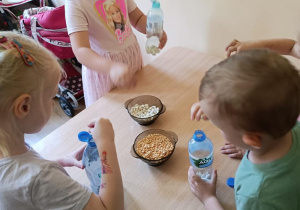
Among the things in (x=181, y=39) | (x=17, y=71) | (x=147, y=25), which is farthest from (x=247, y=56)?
(x=181, y=39)

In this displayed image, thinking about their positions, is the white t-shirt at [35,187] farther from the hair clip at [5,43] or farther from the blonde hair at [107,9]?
the blonde hair at [107,9]

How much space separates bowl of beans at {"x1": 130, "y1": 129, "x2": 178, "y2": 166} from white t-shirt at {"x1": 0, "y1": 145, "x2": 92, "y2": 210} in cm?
28

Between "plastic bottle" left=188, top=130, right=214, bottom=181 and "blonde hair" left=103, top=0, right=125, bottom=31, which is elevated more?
"blonde hair" left=103, top=0, right=125, bottom=31

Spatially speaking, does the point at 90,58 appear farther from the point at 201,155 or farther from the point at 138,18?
the point at 201,155

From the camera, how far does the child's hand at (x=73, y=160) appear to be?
0.88 meters

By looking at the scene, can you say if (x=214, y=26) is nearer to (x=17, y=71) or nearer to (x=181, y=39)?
(x=181, y=39)

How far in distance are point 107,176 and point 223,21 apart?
1.22 m

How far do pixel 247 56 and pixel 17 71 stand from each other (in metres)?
0.51

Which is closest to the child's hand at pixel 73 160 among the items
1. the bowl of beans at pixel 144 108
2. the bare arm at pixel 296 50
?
the bowl of beans at pixel 144 108

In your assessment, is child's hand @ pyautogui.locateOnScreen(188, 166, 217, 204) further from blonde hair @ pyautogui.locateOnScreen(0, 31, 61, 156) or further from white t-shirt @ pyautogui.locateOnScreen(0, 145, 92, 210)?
blonde hair @ pyautogui.locateOnScreen(0, 31, 61, 156)

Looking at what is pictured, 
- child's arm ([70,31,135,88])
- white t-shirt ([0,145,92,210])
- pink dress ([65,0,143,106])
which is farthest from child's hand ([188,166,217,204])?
pink dress ([65,0,143,106])

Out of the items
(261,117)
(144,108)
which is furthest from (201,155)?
(261,117)

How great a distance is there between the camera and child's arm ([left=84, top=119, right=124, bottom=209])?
27.1 inches

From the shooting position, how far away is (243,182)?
616 mm
